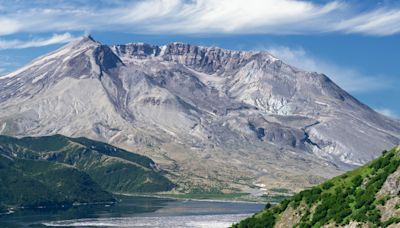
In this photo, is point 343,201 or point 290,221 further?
point 290,221

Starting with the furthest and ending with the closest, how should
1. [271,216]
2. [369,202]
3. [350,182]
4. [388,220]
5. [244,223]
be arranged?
1. [244,223]
2. [271,216]
3. [350,182]
4. [369,202]
5. [388,220]

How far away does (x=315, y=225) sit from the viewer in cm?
7800

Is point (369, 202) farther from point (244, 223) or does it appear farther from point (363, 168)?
point (244, 223)

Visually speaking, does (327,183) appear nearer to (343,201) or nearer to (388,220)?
(343,201)

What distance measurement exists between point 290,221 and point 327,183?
6464 millimetres

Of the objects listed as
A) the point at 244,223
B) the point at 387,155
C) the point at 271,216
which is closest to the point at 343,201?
the point at 387,155

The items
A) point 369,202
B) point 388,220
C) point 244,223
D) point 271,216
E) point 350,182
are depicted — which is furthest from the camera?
point 244,223

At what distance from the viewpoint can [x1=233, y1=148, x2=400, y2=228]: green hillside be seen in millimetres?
71375

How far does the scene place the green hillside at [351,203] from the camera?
7138cm

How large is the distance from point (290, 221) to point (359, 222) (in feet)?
47.7

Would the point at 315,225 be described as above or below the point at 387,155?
below

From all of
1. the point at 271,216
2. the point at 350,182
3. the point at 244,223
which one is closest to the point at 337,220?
the point at 350,182

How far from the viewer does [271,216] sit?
90312mm

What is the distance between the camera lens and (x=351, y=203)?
3019 inches
